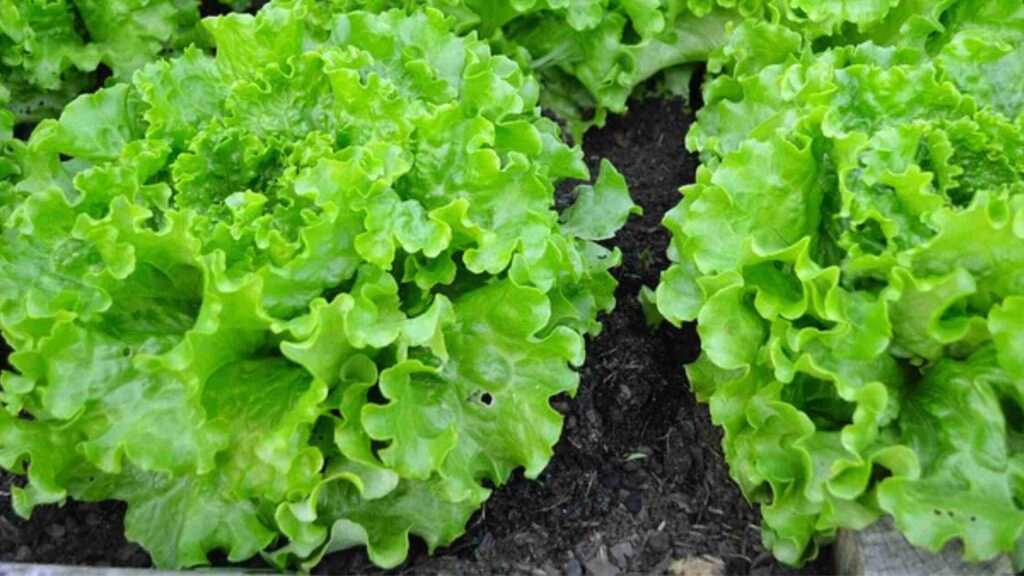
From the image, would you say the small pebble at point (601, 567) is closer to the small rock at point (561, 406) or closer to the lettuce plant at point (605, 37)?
the small rock at point (561, 406)

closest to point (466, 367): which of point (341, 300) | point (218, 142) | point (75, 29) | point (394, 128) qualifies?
point (341, 300)

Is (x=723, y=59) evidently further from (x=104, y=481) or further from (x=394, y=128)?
(x=104, y=481)

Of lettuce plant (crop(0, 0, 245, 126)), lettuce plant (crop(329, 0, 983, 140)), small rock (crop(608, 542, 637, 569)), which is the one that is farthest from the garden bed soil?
lettuce plant (crop(0, 0, 245, 126))

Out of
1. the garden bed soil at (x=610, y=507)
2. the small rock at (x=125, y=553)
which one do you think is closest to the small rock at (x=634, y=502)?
the garden bed soil at (x=610, y=507)

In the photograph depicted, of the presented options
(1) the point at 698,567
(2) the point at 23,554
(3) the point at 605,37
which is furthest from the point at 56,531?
(3) the point at 605,37

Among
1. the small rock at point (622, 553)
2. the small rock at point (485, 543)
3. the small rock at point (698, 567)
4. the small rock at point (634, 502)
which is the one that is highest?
the small rock at point (485, 543)

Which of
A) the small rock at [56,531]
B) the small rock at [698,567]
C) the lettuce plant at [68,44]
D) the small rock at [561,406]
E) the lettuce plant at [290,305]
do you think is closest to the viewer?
the lettuce plant at [290,305]

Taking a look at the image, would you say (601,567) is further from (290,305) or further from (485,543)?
(290,305)
